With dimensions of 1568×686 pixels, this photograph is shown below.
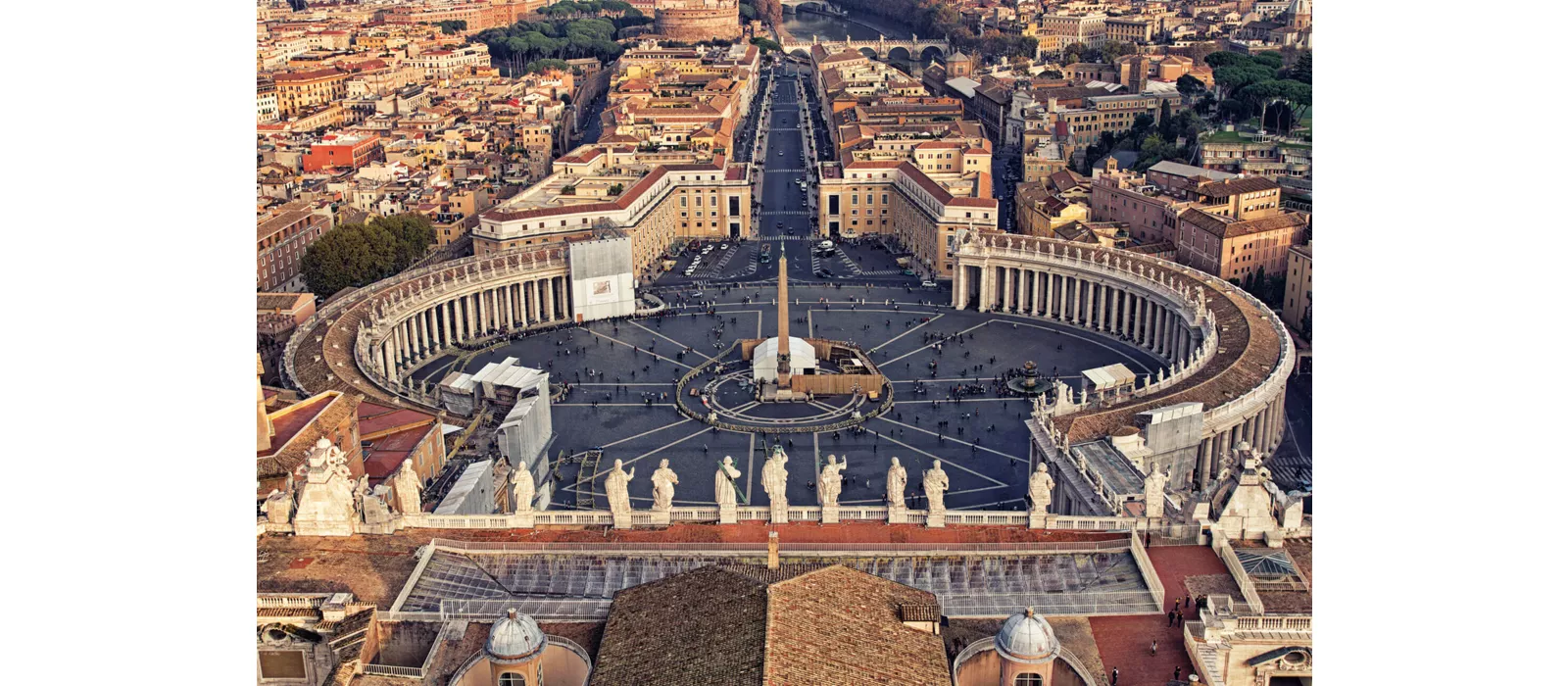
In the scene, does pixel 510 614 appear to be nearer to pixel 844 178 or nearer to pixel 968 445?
pixel 968 445

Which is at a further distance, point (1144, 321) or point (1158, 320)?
point (1144, 321)

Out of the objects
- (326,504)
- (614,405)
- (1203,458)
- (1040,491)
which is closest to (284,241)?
(614,405)

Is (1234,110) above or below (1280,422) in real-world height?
above

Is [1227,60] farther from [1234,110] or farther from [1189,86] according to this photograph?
[1234,110]

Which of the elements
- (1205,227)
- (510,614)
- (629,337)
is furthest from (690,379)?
(510,614)

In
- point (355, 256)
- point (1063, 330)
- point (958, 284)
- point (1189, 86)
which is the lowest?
point (1063, 330)

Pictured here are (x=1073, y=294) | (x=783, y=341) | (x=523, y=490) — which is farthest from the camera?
(x=1073, y=294)

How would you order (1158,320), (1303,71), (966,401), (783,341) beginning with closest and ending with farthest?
1. (966,401)
2. (783,341)
3. (1158,320)
4. (1303,71)
